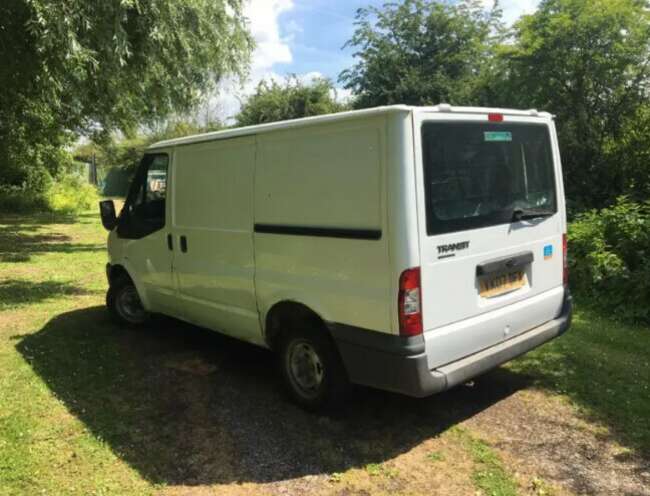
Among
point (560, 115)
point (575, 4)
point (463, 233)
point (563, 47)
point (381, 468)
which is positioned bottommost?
point (381, 468)

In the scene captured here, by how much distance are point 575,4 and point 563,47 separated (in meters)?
0.82

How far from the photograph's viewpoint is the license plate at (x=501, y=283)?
12.7 feet

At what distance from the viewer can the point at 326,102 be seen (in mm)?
31312

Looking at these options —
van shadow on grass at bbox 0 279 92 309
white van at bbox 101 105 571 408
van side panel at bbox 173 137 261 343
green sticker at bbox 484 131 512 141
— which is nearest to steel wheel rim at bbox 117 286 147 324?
van side panel at bbox 173 137 261 343

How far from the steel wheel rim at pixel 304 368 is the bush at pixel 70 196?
2104cm

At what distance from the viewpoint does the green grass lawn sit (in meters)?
3.49

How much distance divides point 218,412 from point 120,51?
14.8 ft

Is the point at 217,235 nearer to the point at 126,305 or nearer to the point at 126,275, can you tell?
the point at 126,275

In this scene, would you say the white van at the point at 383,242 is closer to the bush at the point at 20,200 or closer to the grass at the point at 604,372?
the grass at the point at 604,372

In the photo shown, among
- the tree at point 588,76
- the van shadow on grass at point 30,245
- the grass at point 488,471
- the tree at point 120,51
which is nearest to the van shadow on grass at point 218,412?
the grass at point 488,471

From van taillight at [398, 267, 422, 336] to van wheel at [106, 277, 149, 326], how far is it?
404 cm

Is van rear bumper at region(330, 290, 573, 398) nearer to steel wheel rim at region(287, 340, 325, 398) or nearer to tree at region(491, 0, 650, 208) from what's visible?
steel wheel rim at region(287, 340, 325, 398)

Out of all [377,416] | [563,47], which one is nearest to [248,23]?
[563,47]

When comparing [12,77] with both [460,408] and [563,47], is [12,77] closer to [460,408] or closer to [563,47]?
[460,408]
